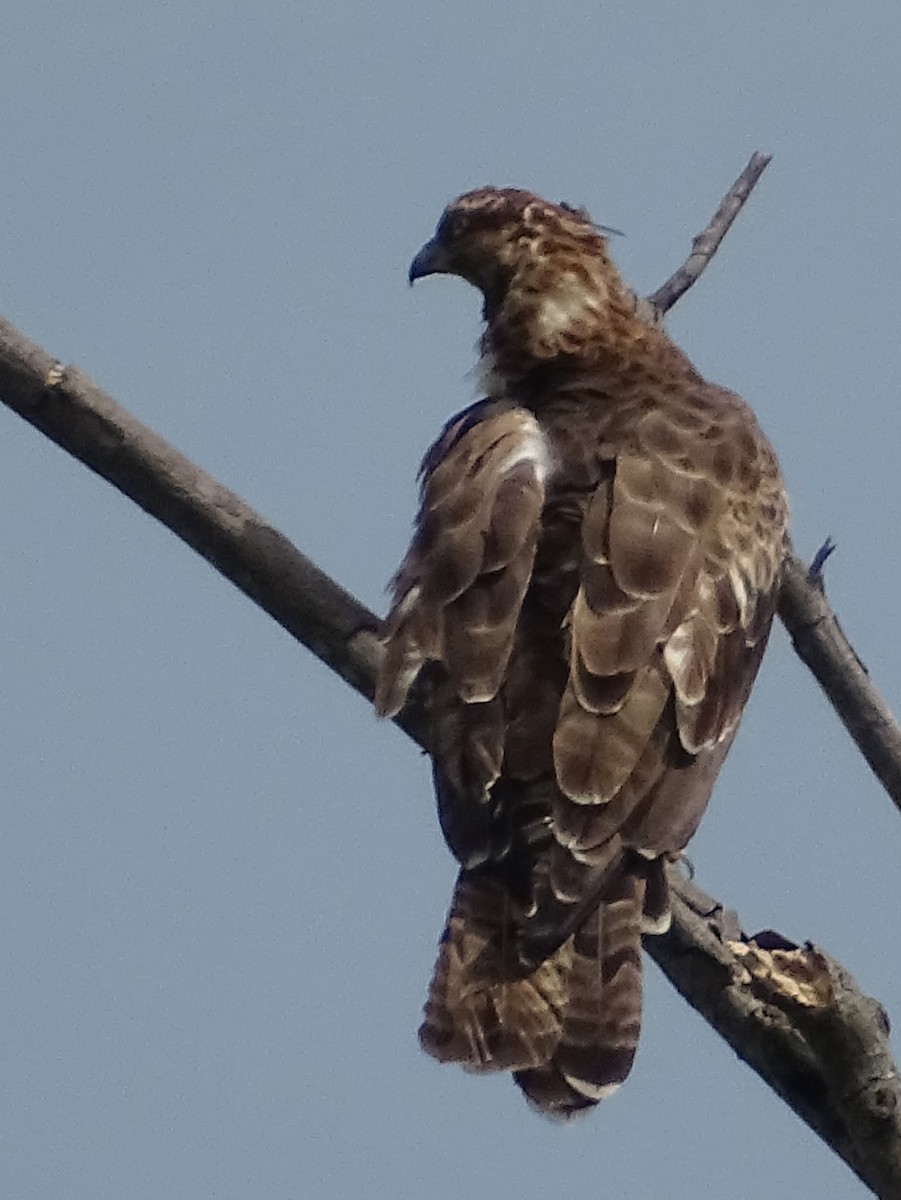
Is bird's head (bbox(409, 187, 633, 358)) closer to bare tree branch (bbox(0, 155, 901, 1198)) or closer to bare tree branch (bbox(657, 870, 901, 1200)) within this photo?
bare tree branch (bbox(0, 155, 901, 1198))

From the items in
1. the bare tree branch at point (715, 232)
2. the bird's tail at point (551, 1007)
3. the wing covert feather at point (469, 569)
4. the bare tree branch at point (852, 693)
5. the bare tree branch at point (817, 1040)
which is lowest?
the bare tree branch at point (817, 1040)

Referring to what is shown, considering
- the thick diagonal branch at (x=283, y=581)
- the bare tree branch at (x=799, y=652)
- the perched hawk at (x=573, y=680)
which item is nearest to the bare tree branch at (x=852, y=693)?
the bare tree branch at (x=799, y=652)

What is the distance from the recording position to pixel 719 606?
514 cm

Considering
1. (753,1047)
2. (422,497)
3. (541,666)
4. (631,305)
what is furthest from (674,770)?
(631,305)

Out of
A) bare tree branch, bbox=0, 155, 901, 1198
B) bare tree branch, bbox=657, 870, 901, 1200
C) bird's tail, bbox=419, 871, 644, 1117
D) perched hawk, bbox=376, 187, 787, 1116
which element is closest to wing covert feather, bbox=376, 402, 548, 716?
perched hawk, bbox=376, 187, 787, 1116

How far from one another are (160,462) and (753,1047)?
5.79 feet

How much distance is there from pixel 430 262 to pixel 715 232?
977mm

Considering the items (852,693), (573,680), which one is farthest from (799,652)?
(573,680)

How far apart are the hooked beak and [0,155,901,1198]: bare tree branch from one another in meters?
1.92

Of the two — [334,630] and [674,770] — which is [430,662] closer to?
[334,630]

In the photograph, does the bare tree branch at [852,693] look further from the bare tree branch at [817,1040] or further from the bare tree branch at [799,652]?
the bare tree branch at [817,1040]

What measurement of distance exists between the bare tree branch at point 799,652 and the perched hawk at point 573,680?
0.44 ft

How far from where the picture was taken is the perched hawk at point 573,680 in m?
4.63

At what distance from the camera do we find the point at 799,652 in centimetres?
505
